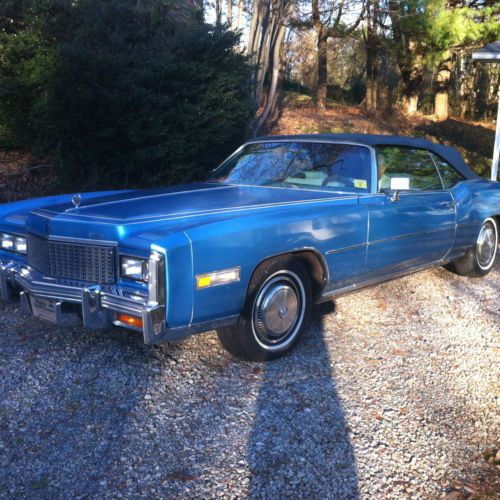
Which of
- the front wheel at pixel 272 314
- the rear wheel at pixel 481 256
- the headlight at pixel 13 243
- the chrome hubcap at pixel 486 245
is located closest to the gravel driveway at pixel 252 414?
the front wheel at pixel 272 314

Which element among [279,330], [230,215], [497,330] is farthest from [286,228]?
[497,330]

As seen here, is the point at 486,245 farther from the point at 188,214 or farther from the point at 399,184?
the point at 188,214

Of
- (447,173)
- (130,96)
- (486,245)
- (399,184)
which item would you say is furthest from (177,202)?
(130,96)

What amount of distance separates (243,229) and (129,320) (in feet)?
2.88

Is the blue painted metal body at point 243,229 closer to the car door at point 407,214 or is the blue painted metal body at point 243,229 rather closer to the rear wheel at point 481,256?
the car door at point 407,214

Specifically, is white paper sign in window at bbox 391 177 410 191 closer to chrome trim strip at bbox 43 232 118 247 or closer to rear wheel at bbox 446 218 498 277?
rear wheel at bbox 446 218 498 277

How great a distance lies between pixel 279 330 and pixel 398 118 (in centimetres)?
1739

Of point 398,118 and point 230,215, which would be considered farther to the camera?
point 398,118

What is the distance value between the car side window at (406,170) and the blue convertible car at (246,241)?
2 centimetres

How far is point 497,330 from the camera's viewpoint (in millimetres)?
4707

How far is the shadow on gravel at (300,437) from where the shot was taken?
2615mm

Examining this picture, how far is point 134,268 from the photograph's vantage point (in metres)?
3.28

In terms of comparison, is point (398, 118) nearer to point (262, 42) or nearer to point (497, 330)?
point (262, 42)

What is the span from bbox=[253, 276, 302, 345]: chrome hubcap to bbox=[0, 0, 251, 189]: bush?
4.82 meters
